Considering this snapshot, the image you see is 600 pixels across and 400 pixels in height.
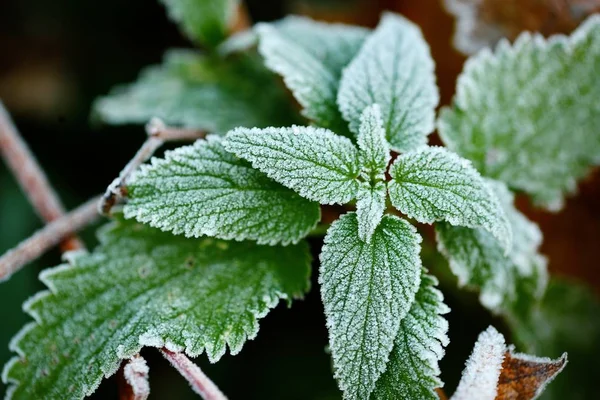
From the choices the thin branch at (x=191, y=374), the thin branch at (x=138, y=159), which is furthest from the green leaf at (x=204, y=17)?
the thin branch at (x=191, y=374)

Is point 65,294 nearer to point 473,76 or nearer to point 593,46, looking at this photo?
Answer: point 473,76

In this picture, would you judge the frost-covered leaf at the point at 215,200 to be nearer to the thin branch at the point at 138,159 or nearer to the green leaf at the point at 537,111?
the thin branch at the point at 138,159


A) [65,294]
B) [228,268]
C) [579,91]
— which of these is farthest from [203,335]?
[579,91]

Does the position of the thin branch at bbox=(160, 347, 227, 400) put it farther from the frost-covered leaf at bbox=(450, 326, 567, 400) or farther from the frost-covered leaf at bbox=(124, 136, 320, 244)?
the frost-covered leaf at bbox=(450, 326, 567, 400)

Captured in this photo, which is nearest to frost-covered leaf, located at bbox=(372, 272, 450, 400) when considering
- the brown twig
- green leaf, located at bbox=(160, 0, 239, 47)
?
the brown twig

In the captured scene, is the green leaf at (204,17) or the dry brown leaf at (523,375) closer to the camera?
the dry brown leaf at (523,375)
